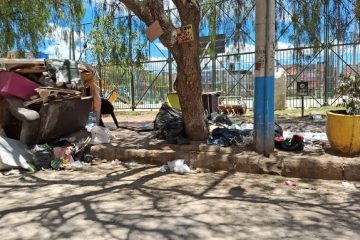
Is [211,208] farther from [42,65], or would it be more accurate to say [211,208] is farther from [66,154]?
[42,65]

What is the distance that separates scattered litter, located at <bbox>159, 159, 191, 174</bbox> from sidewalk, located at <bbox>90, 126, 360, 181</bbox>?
0.12m

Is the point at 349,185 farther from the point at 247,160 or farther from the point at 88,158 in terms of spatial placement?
the point at 88,158

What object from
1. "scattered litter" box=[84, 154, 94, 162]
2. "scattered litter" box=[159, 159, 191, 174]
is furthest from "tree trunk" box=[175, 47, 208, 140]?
"scattered litter" box=[84, 154, 94, 162]

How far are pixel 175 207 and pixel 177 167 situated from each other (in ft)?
6.80

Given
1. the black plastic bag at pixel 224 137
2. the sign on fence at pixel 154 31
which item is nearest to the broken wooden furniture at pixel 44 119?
the sign on fence at pixel 154 31

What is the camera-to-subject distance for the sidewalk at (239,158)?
6.05m

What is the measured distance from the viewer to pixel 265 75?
6.49m

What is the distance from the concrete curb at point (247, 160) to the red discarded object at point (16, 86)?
5.82ft

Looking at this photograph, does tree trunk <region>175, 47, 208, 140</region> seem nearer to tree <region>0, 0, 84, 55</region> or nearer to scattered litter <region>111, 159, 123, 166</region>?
scattered litter <region>111, 159, 123, 166</region>

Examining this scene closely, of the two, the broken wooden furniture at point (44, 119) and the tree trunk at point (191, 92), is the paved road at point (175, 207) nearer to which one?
the tree trunk at point (191, 92)

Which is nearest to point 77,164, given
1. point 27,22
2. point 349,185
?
point 349,185

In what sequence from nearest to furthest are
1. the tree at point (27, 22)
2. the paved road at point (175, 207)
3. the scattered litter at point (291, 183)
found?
the paved road at point (175, 207), the scattered litter at point (291, 183), the tree at point (27, 22)

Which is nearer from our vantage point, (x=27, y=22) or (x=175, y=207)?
(x=175, y=207)

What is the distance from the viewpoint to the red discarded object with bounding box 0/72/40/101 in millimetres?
7539
